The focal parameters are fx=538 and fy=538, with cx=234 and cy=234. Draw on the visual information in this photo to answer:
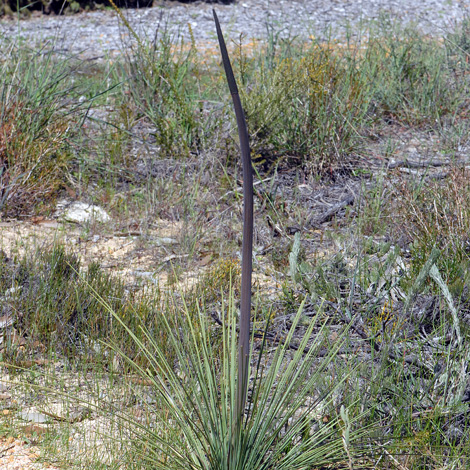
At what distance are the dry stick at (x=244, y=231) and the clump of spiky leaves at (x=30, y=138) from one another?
275cm

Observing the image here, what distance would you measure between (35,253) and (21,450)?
4.47 ft

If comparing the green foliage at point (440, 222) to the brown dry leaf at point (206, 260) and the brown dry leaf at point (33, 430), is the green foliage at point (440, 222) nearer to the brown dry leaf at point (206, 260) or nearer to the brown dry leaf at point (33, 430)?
the brown dry leaf at point (206, 260)

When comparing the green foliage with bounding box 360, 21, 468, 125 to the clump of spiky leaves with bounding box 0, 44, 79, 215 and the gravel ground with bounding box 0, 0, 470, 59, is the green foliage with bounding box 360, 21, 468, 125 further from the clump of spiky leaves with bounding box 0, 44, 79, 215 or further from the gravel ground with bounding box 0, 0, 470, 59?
the gravel ground with bounding box 0, 0, 470, 59

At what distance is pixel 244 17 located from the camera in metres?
13.9

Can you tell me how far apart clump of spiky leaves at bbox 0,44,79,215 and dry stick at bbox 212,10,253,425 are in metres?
2.75

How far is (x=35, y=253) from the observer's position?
2936 mm

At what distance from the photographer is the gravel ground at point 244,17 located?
11508 mm

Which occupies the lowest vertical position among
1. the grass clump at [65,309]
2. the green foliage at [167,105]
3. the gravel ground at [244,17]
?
the grass clump at [65,309]

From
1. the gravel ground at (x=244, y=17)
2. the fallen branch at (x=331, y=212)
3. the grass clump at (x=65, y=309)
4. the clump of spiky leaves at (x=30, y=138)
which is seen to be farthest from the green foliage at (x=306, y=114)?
the gravel ground at (x=244, y=17)

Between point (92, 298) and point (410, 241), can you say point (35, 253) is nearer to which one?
point (92, 298)

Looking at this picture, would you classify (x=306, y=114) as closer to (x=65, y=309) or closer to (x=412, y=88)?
(x=412, y=88)

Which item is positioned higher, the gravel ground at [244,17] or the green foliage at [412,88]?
the gravel ground at [244,17]

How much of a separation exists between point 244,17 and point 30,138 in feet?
37.5

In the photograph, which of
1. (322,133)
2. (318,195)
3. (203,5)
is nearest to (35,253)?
(318,195)
